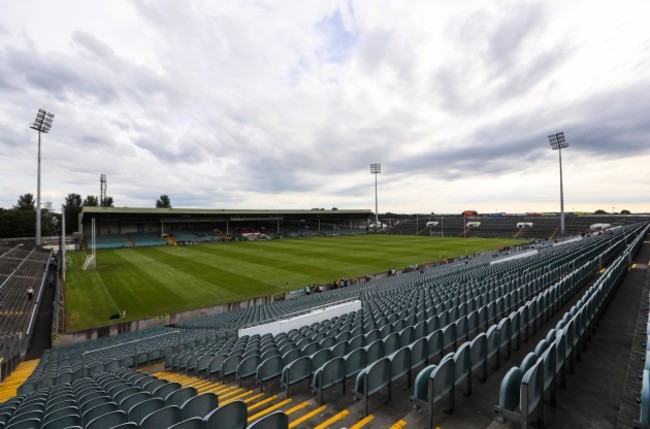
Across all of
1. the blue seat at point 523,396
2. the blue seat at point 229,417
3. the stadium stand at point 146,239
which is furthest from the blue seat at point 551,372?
the stadium stand at point 146,239

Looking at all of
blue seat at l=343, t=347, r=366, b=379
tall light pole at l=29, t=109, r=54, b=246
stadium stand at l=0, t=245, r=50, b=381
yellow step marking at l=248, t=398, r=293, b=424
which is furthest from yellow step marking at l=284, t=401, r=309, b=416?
tall light pole at l=29, t=109, r=54, b=246

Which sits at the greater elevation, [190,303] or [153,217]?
[153,217]

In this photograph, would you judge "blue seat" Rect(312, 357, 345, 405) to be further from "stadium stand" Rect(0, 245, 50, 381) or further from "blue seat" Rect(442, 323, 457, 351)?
"stadium stand" Rect(0, 245, 50, 381)

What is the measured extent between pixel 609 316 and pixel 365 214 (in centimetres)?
9056

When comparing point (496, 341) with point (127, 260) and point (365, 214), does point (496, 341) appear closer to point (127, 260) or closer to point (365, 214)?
point (127, 260)

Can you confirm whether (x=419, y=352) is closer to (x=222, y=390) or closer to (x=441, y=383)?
(x=441, y=383)

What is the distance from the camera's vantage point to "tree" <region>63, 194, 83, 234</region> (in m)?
83.2

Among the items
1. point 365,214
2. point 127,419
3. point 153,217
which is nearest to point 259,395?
point 127,419

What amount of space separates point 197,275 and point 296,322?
23.4m

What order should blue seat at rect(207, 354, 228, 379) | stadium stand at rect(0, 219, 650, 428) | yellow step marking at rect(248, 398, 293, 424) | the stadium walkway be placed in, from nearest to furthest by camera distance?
stadium stand at rect(0, 219, 650, 428)
yellow step marking at rect(248, 398, 293, 424)
blue seat at rect(207, 354, 228, 379)
the stadium walkway

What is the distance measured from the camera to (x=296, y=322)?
1157cm

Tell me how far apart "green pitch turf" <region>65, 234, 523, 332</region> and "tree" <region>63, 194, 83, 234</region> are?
44.9m

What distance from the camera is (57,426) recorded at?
389 centimetres

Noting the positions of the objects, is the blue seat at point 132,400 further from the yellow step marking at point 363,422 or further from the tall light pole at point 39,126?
the tall light pole at point 39,126
